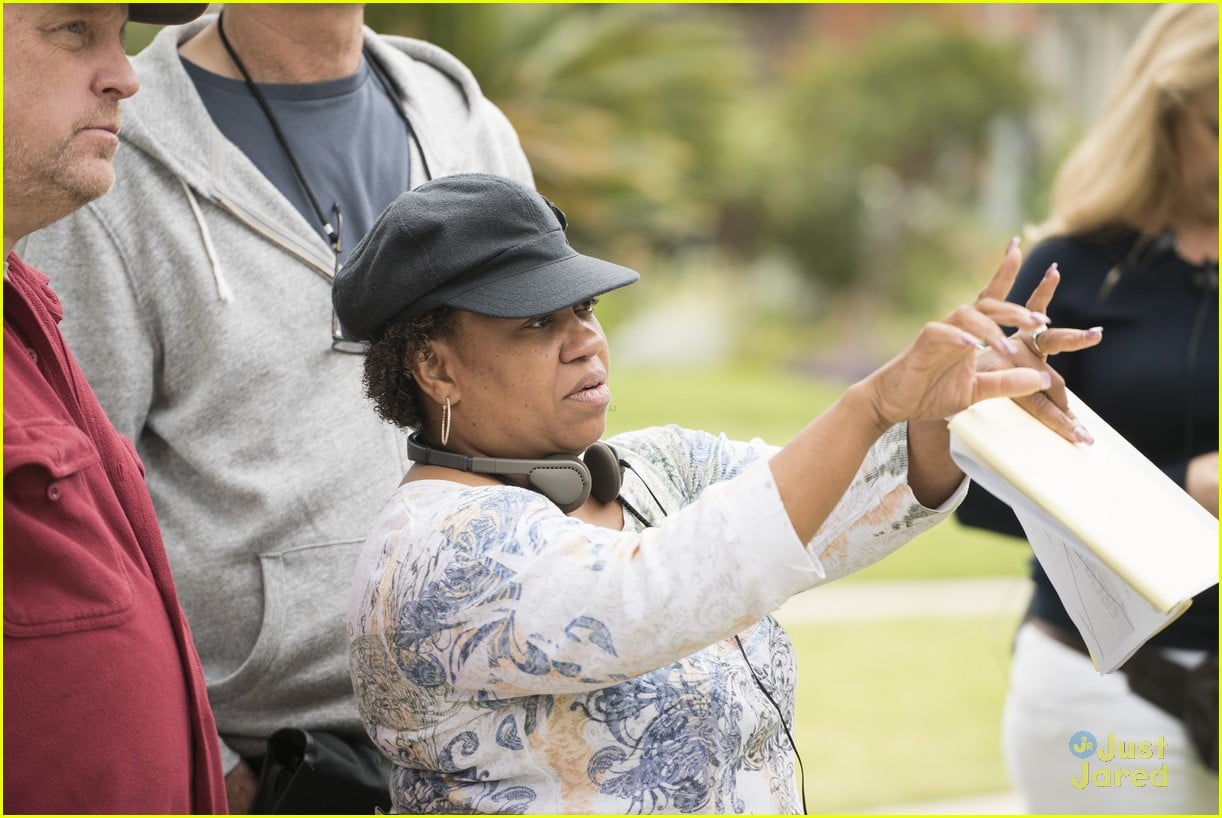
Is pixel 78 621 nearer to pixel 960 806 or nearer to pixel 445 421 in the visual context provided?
pixel 445 421

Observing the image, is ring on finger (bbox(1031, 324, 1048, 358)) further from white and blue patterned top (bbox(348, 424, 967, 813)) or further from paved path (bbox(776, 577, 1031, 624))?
paved path (bbox(776, 577, 1031, 624))

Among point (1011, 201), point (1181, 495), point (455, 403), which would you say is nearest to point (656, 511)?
point (455, 403)

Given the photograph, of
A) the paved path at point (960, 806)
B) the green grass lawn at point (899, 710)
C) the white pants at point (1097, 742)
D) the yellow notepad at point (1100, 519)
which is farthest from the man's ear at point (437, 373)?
the paved path at point (960, 806)

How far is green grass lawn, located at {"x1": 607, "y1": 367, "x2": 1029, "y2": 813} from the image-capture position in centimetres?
528

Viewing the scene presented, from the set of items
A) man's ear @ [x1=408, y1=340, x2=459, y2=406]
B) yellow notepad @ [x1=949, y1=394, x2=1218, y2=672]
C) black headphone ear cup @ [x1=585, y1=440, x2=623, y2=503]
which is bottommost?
black headphone ear cup @ [x1=585, y1=440, x2=623, y2=503]

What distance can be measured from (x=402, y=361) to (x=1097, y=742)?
1776mm

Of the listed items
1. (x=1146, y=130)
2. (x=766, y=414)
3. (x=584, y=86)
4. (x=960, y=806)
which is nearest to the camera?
(x=1146, y=130)

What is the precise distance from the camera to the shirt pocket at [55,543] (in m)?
1.56

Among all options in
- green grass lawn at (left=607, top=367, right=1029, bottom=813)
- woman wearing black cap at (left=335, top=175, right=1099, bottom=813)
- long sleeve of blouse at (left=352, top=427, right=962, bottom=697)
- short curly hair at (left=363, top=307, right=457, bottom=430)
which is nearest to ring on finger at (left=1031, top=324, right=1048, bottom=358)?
woman wearing black cap at (left=335, top=175, right=1099, bottom=813)

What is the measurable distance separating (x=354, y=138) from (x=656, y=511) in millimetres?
998

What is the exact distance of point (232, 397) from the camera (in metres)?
2.27

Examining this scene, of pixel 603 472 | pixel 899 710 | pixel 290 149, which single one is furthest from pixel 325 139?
pixel 899 710

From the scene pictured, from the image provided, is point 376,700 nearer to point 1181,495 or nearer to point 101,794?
point 101,794

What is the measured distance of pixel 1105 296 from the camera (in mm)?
2924
